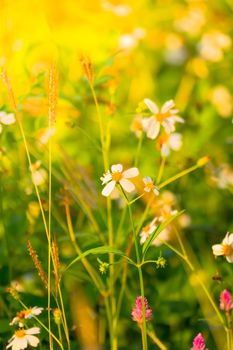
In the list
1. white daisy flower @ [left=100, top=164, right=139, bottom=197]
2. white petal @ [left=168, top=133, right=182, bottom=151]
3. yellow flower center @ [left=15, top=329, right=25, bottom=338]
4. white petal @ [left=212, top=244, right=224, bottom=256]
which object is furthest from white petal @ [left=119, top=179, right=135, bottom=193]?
white petal @ [left=168, top=133, right=182, bottom=151]

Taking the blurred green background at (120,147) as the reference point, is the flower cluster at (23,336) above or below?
below

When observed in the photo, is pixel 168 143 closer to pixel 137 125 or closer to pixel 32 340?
pixel 137 125

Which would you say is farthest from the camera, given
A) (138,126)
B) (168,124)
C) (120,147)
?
(120,147)

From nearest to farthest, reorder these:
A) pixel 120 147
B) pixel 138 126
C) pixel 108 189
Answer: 1. pixel 108 189
2. pixel 138 126
3. pixel 120 147

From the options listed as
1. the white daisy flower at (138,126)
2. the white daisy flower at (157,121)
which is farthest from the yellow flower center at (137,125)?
the white daisy flower at (157,121)

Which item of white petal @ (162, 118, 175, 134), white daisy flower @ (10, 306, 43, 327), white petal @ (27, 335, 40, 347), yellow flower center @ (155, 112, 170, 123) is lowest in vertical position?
white petal @ (27, 335, 40, 347)

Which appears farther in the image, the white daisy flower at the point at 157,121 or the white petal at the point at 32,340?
the white daisy flower at the point at 157,121

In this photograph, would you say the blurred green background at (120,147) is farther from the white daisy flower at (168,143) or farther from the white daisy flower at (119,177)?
the white daisy flower at (119,177)

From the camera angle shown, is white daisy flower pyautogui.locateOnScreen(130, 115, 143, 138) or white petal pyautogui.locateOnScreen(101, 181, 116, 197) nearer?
white petal pyautogui.locateOnScreen(101, 181, 116, 197)

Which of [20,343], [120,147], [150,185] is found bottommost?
[20,343]

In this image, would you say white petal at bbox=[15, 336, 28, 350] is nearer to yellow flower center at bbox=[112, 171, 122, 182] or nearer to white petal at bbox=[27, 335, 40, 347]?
white petal at bbox=[27, 335, 40, 347]

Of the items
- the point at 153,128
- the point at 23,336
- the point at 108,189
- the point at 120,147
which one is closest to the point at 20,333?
the point at 23,336
